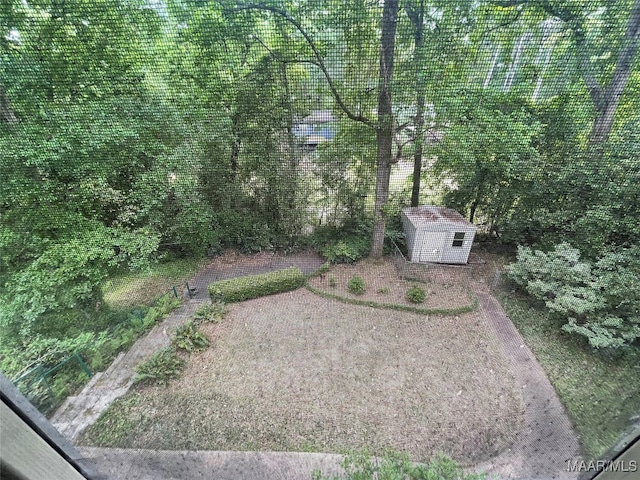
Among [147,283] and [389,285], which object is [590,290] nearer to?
[389,285]

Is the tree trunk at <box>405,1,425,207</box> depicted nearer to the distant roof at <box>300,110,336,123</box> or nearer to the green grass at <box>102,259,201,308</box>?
the distant roof at <box>300,110,336,123</box>

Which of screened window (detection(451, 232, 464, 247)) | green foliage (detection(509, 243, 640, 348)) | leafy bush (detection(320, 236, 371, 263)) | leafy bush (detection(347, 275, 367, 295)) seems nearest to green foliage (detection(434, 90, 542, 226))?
screened window (detection(451, 232, 464, 247))

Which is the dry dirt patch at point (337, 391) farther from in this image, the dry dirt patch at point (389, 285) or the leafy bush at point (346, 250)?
the leafy bush at point (346, 250)

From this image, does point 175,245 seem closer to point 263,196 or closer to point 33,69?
point 263,196

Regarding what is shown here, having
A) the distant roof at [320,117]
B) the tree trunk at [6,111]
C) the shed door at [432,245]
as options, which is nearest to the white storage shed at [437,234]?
the shed door at [432,245]

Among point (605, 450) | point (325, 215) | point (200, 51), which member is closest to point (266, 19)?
point (200, 51)

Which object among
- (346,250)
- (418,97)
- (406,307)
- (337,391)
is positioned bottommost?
(406,307)

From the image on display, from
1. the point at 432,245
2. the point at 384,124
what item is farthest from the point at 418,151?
the point at 432,245
